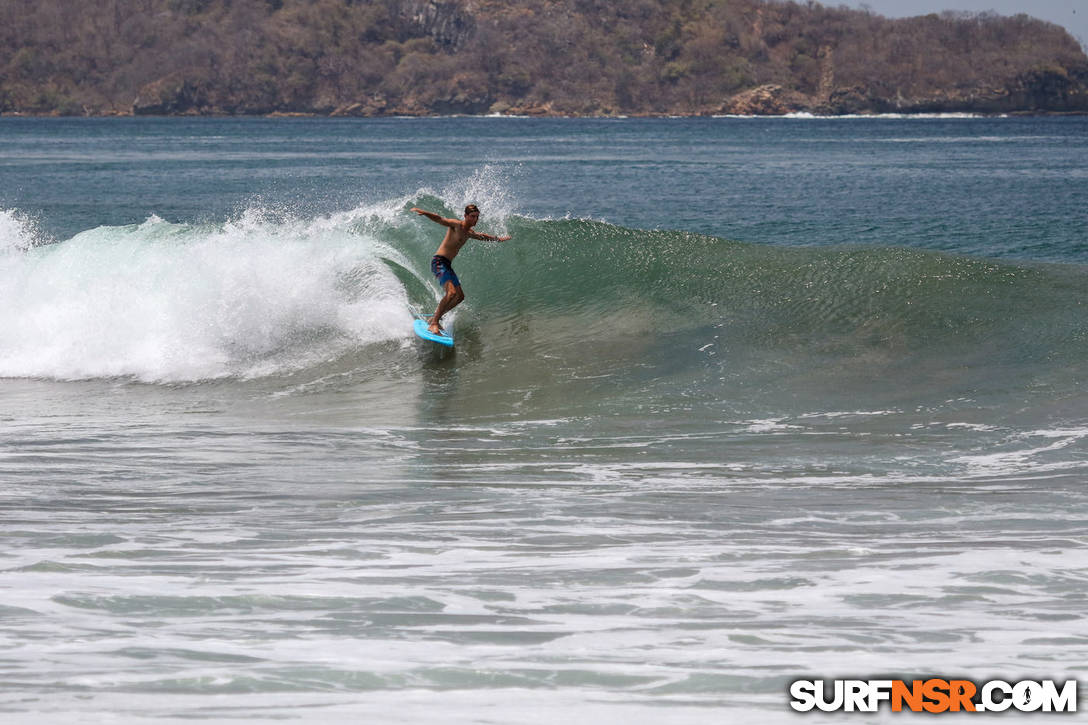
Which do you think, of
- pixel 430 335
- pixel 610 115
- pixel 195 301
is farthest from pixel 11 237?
pixel 610 115

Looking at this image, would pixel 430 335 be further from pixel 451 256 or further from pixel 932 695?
pixel 932 695

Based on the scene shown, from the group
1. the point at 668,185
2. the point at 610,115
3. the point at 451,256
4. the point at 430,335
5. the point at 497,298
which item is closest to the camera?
the point at 430,335

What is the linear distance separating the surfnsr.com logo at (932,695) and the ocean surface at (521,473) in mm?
75

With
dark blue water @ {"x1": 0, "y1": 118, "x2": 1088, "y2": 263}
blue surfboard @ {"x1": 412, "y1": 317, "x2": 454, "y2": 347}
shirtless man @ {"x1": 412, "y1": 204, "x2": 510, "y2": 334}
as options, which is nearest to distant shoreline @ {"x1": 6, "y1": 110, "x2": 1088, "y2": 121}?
dark blue water @ {"x1": 0, "y1": 118, "x2": 1088, "y2": 263}

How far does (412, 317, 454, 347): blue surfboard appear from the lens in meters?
12.2

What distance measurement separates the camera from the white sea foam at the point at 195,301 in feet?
38.3

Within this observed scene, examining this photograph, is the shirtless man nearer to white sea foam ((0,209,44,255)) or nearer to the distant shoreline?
white sea foam ((0,209,44,255))

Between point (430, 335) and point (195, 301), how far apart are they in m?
2.56

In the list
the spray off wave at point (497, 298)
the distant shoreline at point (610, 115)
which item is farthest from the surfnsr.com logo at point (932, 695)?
the distant shoreline at point (610, 115)

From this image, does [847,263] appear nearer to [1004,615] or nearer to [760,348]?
[760,348]

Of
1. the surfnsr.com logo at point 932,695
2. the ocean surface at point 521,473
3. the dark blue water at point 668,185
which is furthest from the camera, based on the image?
the dark blue water at point 668,185

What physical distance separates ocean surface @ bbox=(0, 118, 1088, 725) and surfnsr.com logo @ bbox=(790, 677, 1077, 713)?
0.08 m

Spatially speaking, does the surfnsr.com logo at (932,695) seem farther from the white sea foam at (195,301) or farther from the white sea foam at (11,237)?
the white sea foam at (11,237)

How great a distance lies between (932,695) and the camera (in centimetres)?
417
